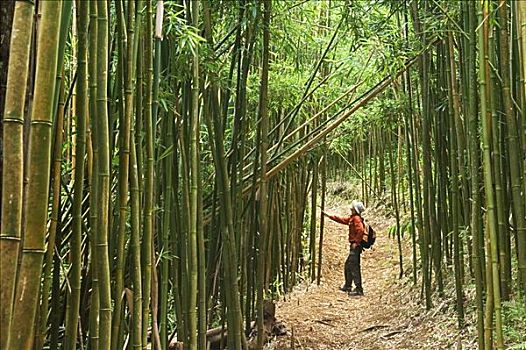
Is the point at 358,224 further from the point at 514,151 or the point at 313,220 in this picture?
the point at 514,151

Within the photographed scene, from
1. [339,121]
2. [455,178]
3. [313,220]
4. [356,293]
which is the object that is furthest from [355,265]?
[339,121]

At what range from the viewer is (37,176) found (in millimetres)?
1021

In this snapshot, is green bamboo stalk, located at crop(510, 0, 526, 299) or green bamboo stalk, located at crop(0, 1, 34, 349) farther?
green bamboo stalk, located at crop(510, 0, 526, 299)

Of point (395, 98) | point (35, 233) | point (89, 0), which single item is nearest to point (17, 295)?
point (35, 233)

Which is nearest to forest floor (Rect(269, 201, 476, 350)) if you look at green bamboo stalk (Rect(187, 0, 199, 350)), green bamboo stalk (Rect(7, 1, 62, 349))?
green bamboo stalk (Rect(187, 0, 199, 350))

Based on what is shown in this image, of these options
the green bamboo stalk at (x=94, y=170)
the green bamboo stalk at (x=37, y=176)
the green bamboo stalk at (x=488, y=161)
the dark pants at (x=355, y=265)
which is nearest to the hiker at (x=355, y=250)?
the dark pants at (x=355, y=265)

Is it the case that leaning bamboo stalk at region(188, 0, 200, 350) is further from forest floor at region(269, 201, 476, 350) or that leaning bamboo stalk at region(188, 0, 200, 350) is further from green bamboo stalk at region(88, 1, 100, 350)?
forest floor at region(269, 201, 476, 350)

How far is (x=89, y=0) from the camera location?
4.63ft

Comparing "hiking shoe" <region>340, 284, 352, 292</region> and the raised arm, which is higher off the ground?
the raised arm

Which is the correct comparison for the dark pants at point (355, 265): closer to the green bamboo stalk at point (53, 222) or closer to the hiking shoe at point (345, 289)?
the hiking shoe at point (345, 289)

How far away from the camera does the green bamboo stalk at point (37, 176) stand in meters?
1.01

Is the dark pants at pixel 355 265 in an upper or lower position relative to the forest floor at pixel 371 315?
upper

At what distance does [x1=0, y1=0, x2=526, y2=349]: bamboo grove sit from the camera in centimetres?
105

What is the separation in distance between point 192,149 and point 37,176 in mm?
1293
